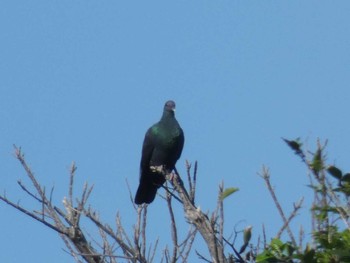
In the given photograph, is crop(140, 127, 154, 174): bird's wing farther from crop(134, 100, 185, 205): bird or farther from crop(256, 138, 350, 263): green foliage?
crop(256, 138, 350, 263): green foliage

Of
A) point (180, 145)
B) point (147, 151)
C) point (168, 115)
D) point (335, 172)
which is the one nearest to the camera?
point (335, 172)

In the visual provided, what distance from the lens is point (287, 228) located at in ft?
10.8

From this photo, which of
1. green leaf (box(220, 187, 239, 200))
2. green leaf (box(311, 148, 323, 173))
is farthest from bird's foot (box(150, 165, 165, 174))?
green leaf (box(311, 148, 323, 173))

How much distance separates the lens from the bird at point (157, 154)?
879 centimetres

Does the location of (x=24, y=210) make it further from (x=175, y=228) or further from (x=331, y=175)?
(x=331, y=175)

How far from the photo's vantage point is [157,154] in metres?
8.89

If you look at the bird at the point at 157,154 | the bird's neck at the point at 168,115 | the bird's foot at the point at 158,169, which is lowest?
the bird's foot at the point at 158,169

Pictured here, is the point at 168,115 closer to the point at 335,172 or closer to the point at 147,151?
the point at 147,151

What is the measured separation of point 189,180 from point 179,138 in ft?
15.5

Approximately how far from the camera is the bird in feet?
28.8

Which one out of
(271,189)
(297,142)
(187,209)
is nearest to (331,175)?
(297,142)

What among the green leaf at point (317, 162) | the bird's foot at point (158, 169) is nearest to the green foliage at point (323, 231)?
the green leaf at point (317, 162)

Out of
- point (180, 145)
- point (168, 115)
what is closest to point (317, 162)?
point (180, 145)

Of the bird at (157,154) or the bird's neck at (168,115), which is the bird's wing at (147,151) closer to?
the bird at (157,154)
